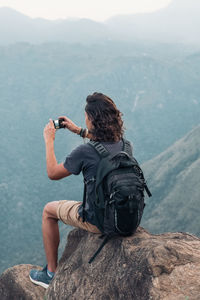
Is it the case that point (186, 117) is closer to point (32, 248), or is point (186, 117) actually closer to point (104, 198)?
point (32, 248)

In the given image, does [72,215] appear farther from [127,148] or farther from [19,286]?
[19,286]

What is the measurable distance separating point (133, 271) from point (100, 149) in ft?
6.39

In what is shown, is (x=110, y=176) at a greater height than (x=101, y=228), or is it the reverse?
(x=110, y=176)

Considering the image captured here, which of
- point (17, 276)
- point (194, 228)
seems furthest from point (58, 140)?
point (17, 276)

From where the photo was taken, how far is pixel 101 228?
5.21 meters

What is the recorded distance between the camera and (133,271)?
16.9 feet

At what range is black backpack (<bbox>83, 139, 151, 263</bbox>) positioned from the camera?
465 cm

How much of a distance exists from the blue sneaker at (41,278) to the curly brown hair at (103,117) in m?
3.27

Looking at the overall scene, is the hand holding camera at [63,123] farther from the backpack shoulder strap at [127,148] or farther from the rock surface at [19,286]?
the rock surface at [19,286]

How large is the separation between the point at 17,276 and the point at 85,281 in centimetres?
283

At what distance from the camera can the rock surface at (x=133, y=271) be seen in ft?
15.5

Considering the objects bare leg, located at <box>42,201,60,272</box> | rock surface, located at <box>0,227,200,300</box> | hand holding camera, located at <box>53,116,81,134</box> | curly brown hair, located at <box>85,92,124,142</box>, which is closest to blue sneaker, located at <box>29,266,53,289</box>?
rock surface, located at <box>0,227,200,300</box>

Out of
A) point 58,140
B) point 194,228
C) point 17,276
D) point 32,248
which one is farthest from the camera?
point 58,140

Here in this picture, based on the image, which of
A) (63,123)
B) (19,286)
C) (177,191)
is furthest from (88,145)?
(177,191)
